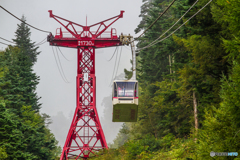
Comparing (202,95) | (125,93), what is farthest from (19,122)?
(202,95)

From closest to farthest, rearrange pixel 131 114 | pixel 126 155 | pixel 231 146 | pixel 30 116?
1. pixel 231 146
2. pixel 131 114
3. pixel 126 155
4. pixel 30 116

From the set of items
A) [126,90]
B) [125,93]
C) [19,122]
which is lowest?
[19,122]

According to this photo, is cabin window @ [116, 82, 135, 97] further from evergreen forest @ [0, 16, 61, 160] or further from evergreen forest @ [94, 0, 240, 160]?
evergreen forest @ [0, 16, 61, 160]

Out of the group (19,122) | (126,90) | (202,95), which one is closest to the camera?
(126,90)

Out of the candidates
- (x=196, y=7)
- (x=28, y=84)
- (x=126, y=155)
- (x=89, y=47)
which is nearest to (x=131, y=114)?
(x=126, y=155)

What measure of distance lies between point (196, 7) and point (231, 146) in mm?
8864

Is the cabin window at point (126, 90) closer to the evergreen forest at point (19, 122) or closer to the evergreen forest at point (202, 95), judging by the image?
the evergreen forest at point (202, 95)

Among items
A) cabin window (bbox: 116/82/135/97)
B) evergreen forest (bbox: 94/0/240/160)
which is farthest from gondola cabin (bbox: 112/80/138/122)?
evergreen forest (bbox: 94/0/240/160)

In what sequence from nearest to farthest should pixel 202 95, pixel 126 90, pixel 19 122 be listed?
pixel 126 90 < pixel 202 95 < pixel 19 122

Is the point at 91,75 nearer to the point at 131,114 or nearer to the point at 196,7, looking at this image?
the point at 131,114

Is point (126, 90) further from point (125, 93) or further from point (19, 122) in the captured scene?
point (19, 122)

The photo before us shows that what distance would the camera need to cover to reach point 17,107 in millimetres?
36344

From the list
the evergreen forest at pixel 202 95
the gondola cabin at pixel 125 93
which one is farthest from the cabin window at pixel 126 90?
the evergreen forest at pixel 202 95

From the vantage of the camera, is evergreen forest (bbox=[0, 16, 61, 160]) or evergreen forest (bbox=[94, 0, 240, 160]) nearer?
evergreen forest (bbox=[94, 0, 240, 160])
